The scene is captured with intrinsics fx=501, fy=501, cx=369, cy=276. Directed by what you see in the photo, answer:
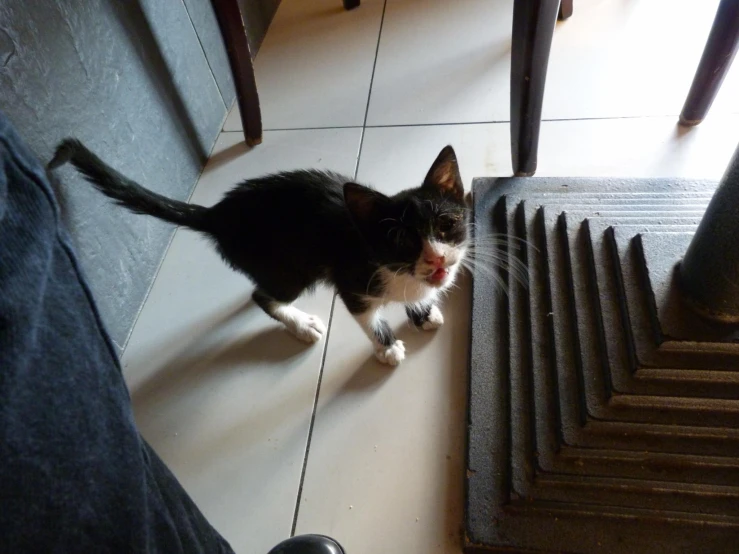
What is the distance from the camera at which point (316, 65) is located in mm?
1765

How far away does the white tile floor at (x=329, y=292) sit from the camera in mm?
950

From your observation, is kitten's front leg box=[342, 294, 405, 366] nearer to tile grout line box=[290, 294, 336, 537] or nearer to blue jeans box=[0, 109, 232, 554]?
tile grout line box=[290, 294, 336, 537]

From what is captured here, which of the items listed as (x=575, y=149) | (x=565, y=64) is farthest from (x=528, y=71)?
(x=565, y=64)

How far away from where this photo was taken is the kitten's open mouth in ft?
2.81

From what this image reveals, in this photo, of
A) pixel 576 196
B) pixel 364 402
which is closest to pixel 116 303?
pixel 364 402

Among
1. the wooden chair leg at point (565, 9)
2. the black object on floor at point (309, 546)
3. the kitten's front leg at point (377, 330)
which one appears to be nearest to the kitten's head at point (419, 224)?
the kitten's front leg at point (377, 330)

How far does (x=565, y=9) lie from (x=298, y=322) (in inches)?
54.4

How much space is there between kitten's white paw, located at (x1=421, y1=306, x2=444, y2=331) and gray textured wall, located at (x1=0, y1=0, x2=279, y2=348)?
702 mm

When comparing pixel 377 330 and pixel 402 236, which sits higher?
pixel 402 236

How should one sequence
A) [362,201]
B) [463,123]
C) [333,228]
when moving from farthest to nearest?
1. [463,123]
2. [333,228]
3. [362,201]

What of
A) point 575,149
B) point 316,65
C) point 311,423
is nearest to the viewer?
point 311,423

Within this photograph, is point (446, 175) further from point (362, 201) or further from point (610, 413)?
point (610, 413)

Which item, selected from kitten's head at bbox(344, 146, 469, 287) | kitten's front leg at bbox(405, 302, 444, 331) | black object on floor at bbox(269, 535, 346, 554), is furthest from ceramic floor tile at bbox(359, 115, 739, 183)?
black object on floor at bbox(269, 535, 346, 554)

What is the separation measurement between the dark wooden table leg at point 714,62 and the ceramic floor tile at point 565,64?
0.27 ft
